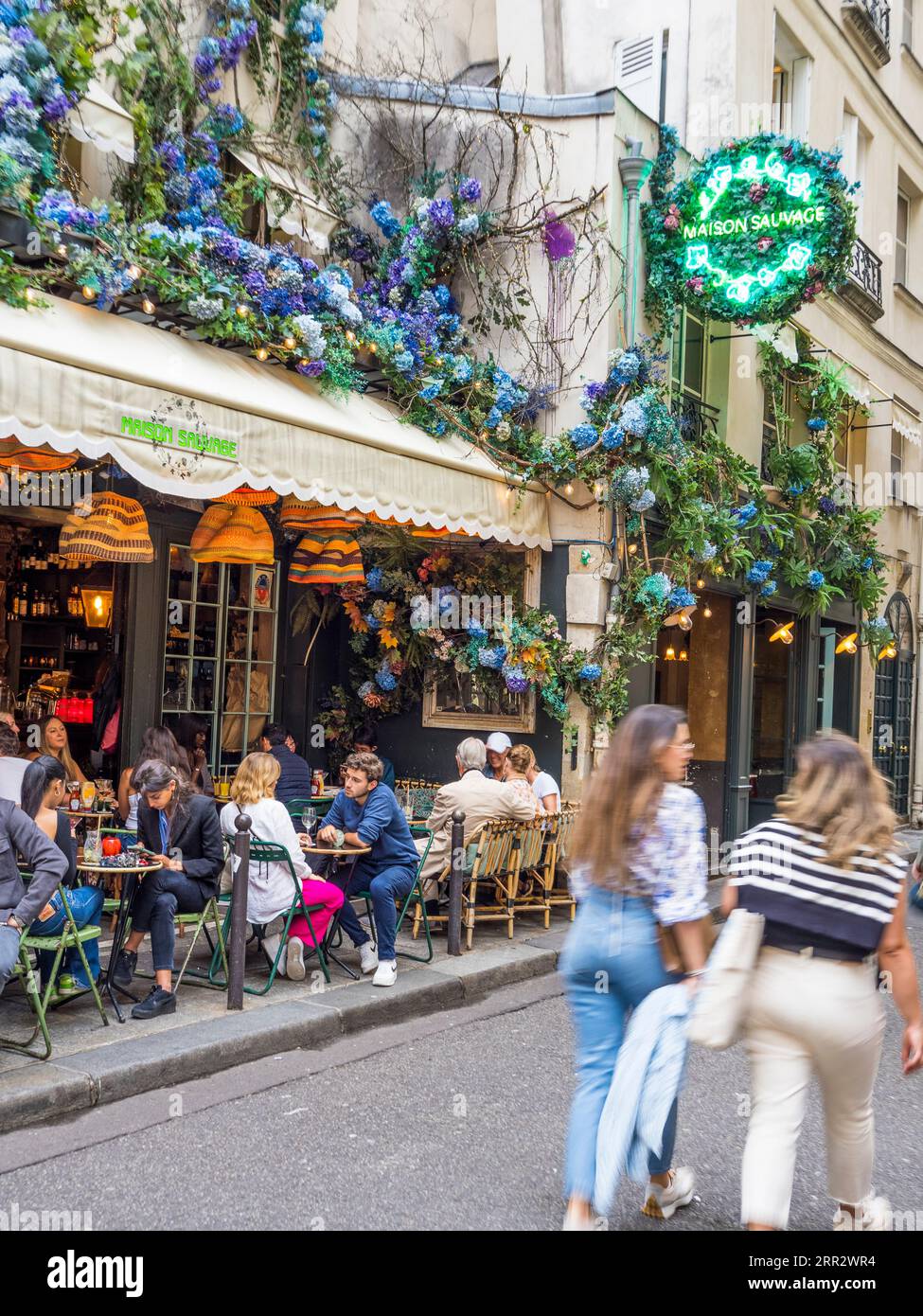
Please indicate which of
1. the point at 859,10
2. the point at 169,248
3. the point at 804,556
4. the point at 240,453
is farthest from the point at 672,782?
the point at 859,10

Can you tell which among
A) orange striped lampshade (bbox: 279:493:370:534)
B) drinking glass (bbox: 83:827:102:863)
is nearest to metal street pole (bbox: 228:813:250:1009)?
drinking glass (bbox: 83:827:102:863)

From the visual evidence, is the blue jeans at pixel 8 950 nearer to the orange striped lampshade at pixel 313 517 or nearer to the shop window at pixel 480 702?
the orange striped lampshade at pixel 313 517

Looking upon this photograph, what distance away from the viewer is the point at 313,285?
336 inches

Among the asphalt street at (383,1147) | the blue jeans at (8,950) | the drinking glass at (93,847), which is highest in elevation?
the drinking glass at (93,847)

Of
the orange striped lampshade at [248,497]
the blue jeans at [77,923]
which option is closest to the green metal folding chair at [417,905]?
the blue jeans at [77,923]

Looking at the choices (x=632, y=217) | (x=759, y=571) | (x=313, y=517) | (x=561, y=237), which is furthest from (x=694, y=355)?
(x=313, y=517)

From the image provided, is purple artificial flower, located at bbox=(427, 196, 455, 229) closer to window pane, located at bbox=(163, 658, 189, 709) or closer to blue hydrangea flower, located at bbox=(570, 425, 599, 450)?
blue hydrangea flower, located at bbox=(570, 425, 599, 450)

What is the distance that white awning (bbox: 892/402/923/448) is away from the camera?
57.6 feet

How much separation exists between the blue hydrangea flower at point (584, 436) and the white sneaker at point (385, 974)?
16.0 feet

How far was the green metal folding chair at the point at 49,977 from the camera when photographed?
5.39 meters

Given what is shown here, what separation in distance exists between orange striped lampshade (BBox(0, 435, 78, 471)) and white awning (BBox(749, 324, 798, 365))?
792cm

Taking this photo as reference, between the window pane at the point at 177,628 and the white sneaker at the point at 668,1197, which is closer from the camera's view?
the white sneaker at the point at 668,1197

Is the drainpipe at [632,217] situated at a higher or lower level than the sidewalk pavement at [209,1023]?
higher

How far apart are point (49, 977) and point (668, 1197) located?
3.11 metres
